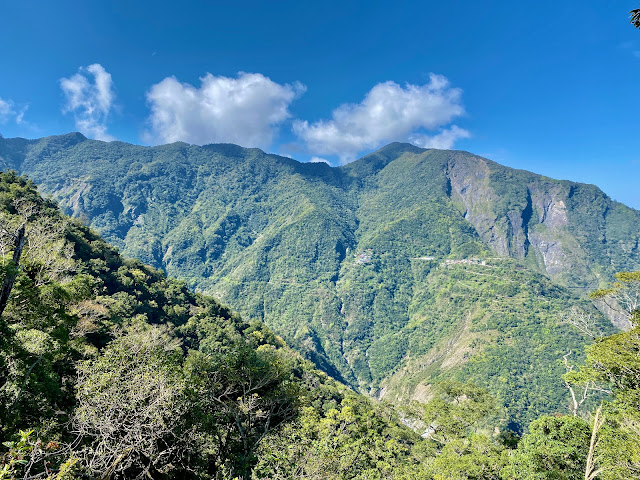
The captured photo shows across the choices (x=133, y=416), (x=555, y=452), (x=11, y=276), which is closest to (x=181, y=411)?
(x=133, y=416)

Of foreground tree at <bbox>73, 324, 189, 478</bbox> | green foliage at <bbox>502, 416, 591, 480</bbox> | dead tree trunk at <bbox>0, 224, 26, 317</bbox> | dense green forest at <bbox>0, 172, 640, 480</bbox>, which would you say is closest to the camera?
foreground tree at <bbox>73, 324, 189, 478</bbox>

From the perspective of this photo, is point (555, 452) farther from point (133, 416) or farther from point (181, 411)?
point (133, 416)

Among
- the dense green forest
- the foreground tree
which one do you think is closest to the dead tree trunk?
the dense green forest

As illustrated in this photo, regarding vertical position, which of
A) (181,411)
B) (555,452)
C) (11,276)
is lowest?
(555,452)

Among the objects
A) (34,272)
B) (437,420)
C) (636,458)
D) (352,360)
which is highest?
(34,272)

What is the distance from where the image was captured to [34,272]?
13.5 meters

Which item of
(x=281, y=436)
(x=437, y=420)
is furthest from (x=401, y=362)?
(x=281, y=436)

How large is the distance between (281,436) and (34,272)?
13.7 metres

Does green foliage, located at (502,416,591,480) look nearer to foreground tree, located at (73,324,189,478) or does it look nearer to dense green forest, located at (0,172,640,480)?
dense green forest, located at (0,172,640,480)

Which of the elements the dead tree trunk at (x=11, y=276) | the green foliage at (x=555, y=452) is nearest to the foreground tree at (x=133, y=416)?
the dead tree trunk at (x=11, y=276)

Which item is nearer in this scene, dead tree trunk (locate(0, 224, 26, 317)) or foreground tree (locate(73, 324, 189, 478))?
foreground tree (locate(73, 324, 189, 478))

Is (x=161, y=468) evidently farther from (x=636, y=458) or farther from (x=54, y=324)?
(x=636, y=458)

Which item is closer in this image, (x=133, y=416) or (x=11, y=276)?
(x=133, y=416)

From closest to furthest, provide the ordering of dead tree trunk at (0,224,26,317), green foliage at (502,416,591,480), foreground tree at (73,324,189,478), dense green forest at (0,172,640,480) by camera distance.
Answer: foreground tree at (73,324,189,478) → dense green forest at (0,172,640,480) → dead tree trunk at (0,224,26,317) → green foliage at (502,416,591,480)
